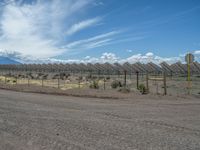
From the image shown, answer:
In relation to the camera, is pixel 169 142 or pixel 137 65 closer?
pixel 169 142

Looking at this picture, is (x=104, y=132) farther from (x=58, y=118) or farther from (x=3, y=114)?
(x=3, y=114)

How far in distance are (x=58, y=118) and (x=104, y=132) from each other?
325cm

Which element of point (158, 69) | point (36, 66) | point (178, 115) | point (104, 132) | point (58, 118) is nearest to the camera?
point (104, 132)

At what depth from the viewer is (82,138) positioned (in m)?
7.98

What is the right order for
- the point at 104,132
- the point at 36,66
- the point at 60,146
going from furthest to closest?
the point at 36,66 → the point at 104,132 → the point at 60,146

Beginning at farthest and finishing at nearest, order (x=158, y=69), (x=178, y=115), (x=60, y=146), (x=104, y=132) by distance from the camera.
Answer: (x=158, y=69), (x=178, y=115), (x=104, y=132), (x=60, y=146)

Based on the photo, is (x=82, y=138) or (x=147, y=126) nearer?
(x=82, y=138)

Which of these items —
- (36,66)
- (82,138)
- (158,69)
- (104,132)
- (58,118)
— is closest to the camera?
(82,138)

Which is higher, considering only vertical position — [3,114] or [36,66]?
[36,66]

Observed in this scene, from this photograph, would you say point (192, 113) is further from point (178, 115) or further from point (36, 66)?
point (36, 66)

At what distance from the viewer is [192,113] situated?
41.6ft

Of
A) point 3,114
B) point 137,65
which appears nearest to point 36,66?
point 137,65

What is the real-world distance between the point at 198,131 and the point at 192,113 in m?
3.92

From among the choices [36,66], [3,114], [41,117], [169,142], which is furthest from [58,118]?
[36,66]
